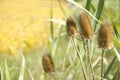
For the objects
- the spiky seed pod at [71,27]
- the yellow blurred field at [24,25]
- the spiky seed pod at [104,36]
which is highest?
the spiky seed pod at [71,27]

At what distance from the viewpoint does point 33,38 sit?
675 cm

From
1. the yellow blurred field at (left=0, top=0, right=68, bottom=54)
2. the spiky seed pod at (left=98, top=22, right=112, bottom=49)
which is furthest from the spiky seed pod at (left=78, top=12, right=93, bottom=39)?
the yellow blurred field at (left=0, top=0, right=68, bottom=54)

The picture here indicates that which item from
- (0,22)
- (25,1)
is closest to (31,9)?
(25,1)

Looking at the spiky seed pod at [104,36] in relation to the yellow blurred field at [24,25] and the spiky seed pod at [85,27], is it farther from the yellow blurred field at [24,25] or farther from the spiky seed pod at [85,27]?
the yellow blurred field at [24,25]

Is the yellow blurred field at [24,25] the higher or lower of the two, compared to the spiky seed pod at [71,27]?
lower

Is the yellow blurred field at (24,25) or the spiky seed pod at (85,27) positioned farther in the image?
the yellow blurred field at (24,25)

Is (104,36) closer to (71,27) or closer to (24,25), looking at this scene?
(71,27)

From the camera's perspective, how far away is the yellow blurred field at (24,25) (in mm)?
6124

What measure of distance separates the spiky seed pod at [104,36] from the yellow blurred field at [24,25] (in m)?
3.47

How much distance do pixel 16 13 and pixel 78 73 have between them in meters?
6.56

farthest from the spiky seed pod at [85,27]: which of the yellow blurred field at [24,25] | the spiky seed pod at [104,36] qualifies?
the yellow blurred field at [24,25]

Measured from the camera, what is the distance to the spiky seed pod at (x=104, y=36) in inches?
65.0

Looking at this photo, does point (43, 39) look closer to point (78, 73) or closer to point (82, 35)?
point (78, 73)

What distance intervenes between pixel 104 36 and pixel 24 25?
5821 mm
